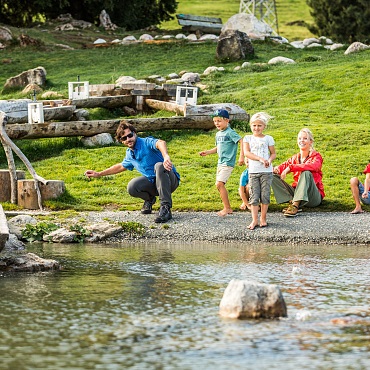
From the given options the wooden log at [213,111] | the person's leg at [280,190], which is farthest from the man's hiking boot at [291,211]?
the wooden log at [213,111]

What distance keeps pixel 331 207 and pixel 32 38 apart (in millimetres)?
31123

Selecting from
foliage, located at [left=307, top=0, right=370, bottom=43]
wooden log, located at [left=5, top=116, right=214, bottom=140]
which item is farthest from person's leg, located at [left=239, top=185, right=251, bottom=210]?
foliage, located at [left=307, top=0, right=370, bottom=43]

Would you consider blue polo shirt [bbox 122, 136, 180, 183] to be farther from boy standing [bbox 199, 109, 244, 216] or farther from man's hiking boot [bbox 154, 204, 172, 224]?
boy standing [bbox 199, 109, 244, 216]

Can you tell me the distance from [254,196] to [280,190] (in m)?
1.27

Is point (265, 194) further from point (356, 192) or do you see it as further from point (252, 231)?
point (356, 192)

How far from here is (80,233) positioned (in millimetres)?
14812

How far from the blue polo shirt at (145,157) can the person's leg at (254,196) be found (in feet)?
5.40

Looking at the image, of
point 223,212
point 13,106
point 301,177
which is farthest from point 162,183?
point 13,106

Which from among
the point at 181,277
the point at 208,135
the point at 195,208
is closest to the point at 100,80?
the point at 208,135

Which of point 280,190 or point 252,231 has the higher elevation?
point 280,190

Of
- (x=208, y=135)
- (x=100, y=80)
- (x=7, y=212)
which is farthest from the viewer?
(x=100, y=80)

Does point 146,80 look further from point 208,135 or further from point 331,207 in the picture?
point 331,207

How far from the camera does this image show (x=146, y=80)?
32781 mm

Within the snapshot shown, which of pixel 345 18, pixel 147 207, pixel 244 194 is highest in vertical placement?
pixel 345 18
